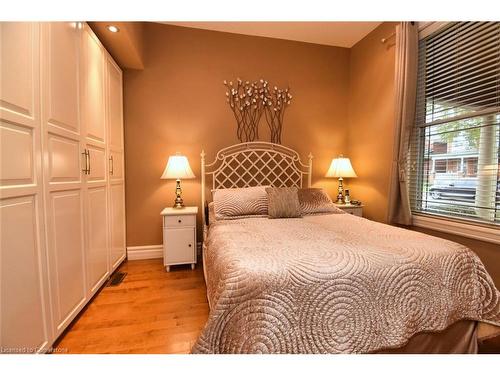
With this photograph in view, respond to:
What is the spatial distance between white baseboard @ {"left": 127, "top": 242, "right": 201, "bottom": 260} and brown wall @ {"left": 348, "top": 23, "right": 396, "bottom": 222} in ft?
7.24

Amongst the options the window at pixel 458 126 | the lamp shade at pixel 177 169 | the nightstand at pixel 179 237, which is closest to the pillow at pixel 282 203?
the nightstand at pixel 179 237

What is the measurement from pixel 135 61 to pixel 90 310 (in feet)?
7.84

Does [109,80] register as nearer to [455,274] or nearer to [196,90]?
[196,90]

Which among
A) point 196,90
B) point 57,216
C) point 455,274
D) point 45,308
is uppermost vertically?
point 196,90

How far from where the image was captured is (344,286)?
100 centimetres

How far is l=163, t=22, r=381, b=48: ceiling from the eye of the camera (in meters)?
2.68

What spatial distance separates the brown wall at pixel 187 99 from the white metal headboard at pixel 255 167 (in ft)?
0.41

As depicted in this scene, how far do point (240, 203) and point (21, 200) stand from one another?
147 centimetres

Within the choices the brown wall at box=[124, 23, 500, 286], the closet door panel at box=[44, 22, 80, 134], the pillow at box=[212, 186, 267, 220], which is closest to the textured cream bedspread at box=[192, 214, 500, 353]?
the pillow at box=[212, 186, 267, 220]

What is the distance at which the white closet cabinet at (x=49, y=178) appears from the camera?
102 centimetres

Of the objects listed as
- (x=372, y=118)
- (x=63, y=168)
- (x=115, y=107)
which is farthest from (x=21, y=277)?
(x=372, y=118)

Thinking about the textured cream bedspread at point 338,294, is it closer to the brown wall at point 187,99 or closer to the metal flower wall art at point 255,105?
the brown wall at point 187,99

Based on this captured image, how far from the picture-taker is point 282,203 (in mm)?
2154
